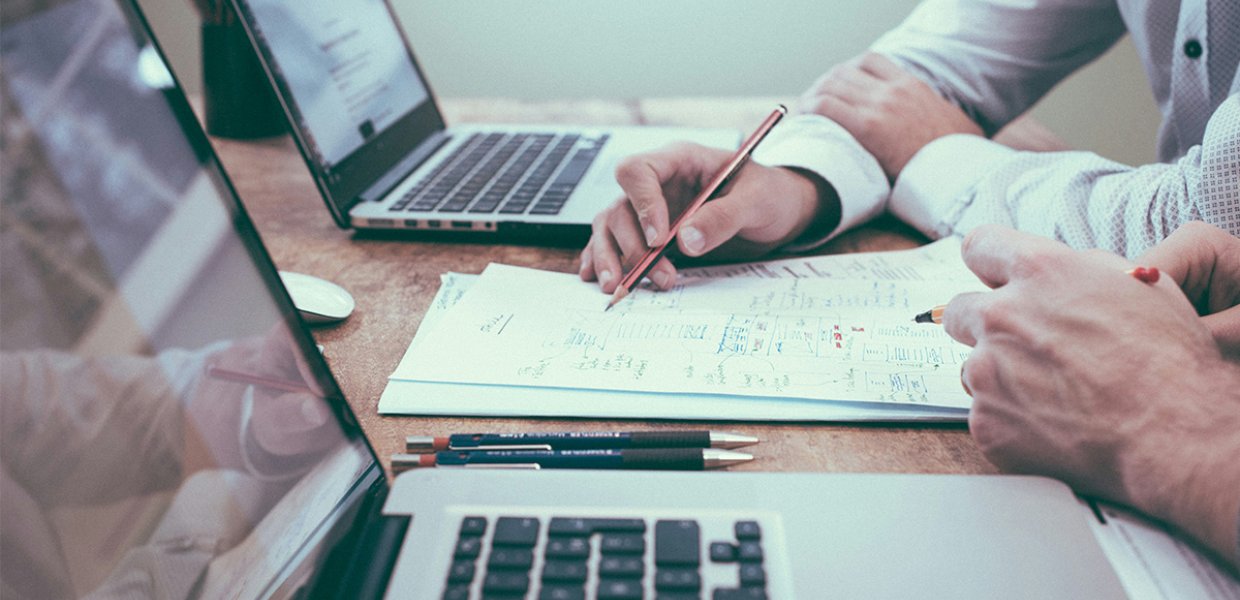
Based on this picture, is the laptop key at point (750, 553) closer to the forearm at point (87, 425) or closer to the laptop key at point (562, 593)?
the laptop key at point (562, 593)

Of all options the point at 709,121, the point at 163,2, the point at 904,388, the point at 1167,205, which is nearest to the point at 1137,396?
the point at 904,388

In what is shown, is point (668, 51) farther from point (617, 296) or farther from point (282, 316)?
point (282, 316)

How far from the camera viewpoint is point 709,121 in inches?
45.2

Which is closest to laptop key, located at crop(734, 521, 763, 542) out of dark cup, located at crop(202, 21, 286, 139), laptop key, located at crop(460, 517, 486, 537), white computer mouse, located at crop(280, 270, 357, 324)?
laptop key, located at crop(460, 517, 486, 537)

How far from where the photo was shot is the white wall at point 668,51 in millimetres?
1766

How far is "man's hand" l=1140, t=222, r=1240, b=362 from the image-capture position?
46cm

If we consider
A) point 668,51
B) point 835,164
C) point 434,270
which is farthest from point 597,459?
point 668,51

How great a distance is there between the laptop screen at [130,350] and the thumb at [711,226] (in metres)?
0.32

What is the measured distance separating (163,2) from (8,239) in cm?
183

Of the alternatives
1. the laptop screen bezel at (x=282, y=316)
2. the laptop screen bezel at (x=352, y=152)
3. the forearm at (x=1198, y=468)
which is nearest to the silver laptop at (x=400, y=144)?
the laptop screen bezel at (x=352, y=152)

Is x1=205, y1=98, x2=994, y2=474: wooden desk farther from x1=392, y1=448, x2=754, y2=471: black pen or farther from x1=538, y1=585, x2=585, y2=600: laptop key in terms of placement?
x1=538, y1=585, x2=585, y2=600: laptop key

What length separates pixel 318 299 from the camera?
1.99 ft

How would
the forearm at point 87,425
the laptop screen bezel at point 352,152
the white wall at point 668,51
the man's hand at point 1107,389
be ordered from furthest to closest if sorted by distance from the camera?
the white wall at point 668,51
the laptop screen bezel at point 352,152
the man's hand at point 1107,389
the forearm at point 87,425

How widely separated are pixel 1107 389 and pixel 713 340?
0.23 meters
